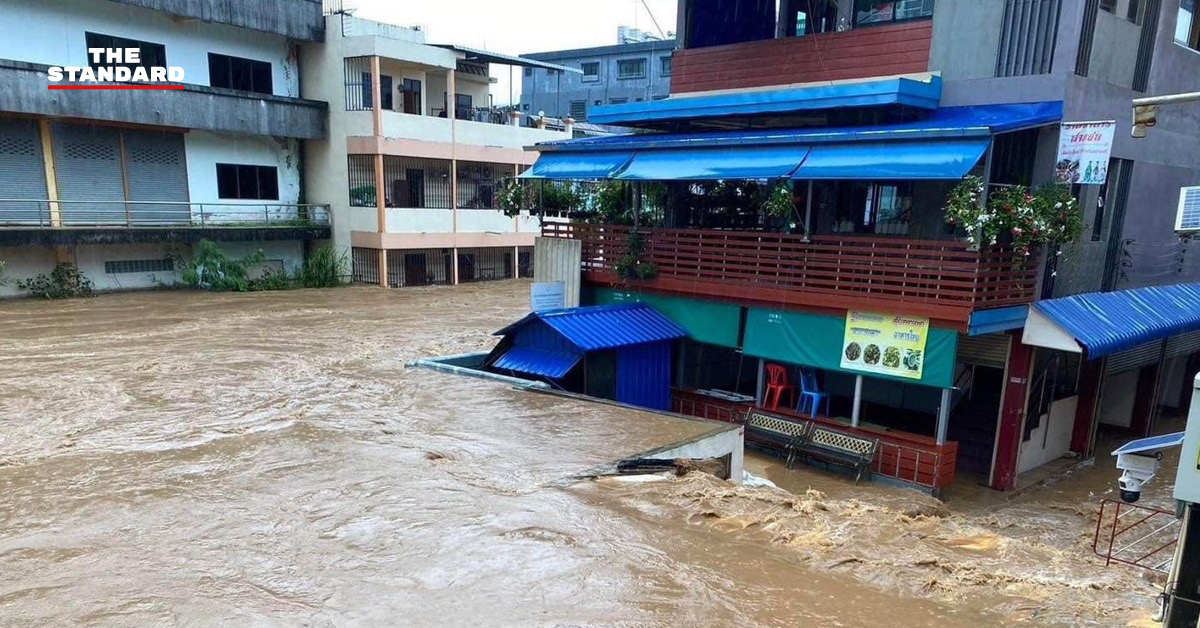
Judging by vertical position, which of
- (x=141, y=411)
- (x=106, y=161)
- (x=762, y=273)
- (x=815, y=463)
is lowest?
(x=815, y=463)

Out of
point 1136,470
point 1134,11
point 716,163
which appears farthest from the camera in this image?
point 1134,11

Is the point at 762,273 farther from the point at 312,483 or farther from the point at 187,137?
the point at 187,137

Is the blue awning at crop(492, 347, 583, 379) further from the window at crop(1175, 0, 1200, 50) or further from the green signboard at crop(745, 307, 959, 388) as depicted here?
the window at crop(1175, 0, 1200, 50)

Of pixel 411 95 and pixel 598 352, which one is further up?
pixel 411 95

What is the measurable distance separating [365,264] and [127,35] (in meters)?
10.8

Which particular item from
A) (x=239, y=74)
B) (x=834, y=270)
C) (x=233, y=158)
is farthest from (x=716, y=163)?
(x=239, y=74)

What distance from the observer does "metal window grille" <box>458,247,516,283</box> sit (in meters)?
32.7

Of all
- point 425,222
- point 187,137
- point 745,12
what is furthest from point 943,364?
point 187,137

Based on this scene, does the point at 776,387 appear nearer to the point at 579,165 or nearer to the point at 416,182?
the point at 579,165

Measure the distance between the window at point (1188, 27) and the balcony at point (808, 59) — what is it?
20.5ft

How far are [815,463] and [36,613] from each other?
11.0 meters

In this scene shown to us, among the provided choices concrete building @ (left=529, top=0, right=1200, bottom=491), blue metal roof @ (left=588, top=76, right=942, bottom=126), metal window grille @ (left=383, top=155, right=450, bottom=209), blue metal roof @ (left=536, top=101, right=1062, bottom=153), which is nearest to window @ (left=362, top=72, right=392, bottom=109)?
metal window grille @ (left=383, top=155, right=450, bottom=209)

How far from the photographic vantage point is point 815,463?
13062mm

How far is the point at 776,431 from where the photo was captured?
13.4 meters
